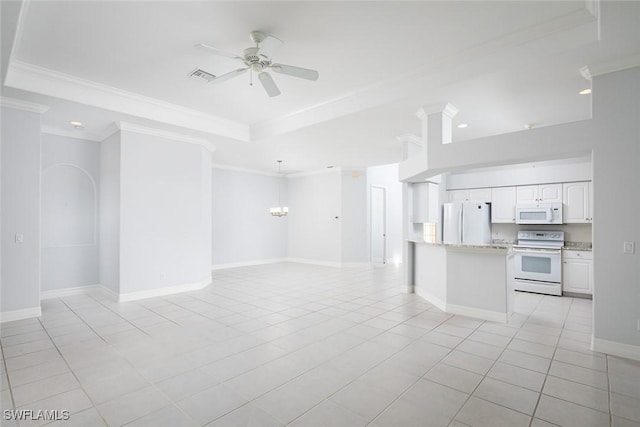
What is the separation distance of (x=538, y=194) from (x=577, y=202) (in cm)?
62

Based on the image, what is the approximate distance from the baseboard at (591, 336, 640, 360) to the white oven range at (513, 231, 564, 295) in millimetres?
2474

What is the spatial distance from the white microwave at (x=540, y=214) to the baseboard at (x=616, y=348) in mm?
3417

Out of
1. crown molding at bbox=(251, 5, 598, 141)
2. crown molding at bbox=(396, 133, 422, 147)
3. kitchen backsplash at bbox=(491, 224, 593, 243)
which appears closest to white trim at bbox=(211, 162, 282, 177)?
crown molding at bbox=(251, 5, 598, 141)

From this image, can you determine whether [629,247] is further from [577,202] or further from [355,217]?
[355,217]

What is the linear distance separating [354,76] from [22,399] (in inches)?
173

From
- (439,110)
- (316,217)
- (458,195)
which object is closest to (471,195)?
(458,195)

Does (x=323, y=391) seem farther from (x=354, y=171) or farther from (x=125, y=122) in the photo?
(x=354, y=171)

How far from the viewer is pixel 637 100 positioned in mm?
3008

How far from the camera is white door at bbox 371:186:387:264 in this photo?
1003 cm

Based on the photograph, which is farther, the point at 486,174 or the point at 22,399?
the point at 486,174

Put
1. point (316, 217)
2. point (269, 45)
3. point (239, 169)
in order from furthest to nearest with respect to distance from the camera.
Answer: point (316, 217)
point (239, 169)
point (269, 45)

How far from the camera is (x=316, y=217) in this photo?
31.8 ft

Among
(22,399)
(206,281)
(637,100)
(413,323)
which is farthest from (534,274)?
(22,399)

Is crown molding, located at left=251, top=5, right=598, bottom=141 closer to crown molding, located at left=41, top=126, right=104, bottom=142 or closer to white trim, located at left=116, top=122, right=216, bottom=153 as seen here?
white trim, located at left=116, top=122, right=216, bottom=153
